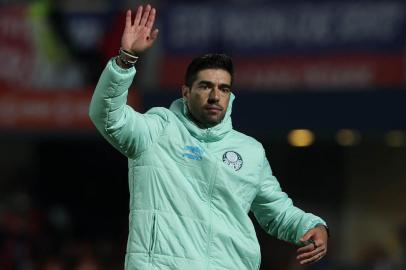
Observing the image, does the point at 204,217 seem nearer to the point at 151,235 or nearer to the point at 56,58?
the point at 151,235

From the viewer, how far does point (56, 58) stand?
572 inches

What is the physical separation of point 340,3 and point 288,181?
2847 mm

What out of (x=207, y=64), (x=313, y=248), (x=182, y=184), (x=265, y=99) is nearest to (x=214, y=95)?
(x=207, y=64)

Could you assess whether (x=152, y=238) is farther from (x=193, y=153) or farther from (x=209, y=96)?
(x=209, y=96)

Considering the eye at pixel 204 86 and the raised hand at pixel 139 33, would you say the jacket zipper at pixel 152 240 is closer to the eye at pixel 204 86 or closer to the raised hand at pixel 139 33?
the eye at pixel 204 86

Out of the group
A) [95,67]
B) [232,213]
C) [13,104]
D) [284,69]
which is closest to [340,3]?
[284,69]

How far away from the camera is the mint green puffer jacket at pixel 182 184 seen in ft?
18.5

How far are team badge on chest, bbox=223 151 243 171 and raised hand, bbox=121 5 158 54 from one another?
69 cm

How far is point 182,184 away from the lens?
579cm

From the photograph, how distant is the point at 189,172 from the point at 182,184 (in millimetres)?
85

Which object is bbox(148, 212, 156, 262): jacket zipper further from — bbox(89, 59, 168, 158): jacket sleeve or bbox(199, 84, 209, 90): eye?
bbox(199, 84, 209, 90): eye

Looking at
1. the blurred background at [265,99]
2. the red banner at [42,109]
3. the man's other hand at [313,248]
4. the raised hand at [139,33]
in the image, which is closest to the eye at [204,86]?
the raised hand at [139,33]

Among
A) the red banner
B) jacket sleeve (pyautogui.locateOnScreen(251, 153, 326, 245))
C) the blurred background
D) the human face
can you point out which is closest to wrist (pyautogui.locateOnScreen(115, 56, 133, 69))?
the human face

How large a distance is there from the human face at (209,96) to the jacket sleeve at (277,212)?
1.36 feet
